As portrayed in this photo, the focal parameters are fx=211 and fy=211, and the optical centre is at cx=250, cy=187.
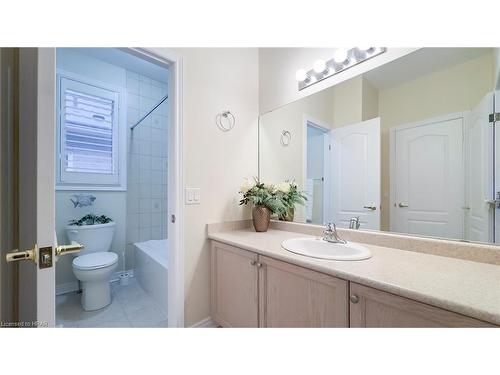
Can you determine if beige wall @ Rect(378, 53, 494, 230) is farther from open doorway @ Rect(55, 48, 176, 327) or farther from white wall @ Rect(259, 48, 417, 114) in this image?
open doorway @ Rect(55, 48, 176, 327)

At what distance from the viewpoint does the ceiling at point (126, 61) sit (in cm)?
220

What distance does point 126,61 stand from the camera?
7.79ft

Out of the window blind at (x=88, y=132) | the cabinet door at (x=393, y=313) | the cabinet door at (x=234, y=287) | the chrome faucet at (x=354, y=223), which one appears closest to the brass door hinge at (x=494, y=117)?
the chrome faucet at (x=354, y=223)

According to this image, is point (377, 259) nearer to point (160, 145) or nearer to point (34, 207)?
point (34, 207)

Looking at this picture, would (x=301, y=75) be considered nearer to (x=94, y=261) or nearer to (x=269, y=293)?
(x=269, y=293)

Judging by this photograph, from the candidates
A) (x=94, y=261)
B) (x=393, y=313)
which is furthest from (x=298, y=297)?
(x=94, y=261)

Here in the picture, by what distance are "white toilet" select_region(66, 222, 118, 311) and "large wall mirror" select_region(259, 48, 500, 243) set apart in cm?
178

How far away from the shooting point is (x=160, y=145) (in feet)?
8.96

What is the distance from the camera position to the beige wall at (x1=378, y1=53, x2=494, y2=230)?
0.93m

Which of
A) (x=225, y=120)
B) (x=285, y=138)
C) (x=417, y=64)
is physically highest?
(x=417, y=64)

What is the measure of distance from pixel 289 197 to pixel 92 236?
1.97m

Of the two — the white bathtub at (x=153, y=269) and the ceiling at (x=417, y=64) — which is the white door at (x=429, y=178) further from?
the white bathtub at (x=153, y=269)

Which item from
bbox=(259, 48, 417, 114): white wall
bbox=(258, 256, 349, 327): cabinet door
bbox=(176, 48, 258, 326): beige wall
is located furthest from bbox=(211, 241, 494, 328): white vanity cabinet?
bbox=(259, 48, 417, 114): white wall
